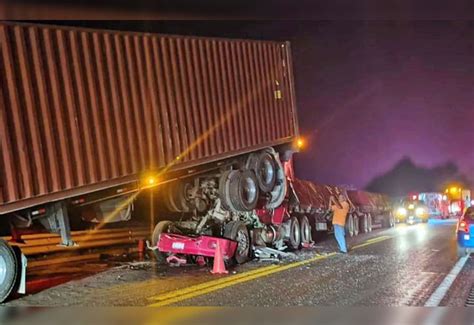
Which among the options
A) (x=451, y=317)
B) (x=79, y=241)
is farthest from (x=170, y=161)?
(x=451, y=317)

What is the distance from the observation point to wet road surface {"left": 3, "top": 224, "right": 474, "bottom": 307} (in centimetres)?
683

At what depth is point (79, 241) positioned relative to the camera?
1129cm

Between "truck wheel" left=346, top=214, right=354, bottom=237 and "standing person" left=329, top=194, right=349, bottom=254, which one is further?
"truck wheel" left=346, top=214, right=354, bottom=237

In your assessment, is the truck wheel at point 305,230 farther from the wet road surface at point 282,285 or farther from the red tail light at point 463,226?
the red tail light at point 463,226

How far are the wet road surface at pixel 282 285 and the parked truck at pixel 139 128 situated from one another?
846 millimetres

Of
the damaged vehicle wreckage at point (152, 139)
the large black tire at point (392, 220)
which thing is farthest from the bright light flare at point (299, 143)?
the large black tire at point (392, 220)

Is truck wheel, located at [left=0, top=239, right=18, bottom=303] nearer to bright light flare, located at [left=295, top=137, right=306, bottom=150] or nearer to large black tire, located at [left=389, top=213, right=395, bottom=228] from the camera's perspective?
bright light flare, located at [left=295, top=137, right=306, bottom=150]

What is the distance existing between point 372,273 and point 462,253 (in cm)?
256

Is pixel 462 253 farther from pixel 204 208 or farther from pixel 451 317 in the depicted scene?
pixel 451 317

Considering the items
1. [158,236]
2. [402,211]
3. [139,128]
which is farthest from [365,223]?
[139,128]

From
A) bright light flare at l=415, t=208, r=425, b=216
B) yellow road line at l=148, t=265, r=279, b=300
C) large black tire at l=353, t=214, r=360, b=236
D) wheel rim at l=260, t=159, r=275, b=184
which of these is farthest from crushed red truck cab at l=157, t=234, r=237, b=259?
bright light flare at l=415, t=208, r=425, b=216

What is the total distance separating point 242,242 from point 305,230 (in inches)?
158

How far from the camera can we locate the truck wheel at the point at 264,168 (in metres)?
11.2

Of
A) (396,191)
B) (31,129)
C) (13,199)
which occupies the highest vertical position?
(31,129)
